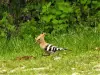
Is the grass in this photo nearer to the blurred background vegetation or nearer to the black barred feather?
the black barred feather

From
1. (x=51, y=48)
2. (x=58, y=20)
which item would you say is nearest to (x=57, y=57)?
(x=51, y=48)

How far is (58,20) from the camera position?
564 inches

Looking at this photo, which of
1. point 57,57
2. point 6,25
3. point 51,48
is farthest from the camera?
point 6,25

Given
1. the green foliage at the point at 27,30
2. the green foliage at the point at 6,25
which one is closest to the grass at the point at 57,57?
the green foliage at the point at 27,30

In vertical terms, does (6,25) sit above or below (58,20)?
below

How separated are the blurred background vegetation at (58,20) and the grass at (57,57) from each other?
0.70 meters

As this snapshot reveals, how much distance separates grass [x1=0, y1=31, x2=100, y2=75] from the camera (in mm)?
9130

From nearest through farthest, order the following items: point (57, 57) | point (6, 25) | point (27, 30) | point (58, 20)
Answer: point (57, 57) < point (58, 20) < point (27, 30) < point (6, 25)

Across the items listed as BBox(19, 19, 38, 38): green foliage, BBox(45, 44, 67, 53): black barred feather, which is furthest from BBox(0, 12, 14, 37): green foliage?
BBox(45, 44, 67, 53): black barred feather

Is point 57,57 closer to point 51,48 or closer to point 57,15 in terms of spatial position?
point 51,48

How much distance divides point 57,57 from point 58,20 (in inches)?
147

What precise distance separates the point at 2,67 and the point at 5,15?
5277 millimetres

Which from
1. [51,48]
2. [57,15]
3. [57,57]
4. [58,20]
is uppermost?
[57,15]

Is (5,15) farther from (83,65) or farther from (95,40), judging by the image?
(83,65)
